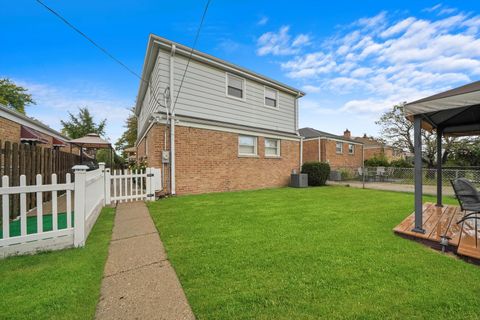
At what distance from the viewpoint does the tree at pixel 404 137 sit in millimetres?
20953

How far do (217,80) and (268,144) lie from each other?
442cm

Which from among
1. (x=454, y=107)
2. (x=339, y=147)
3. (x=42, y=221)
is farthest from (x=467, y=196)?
(x=339, y=147)

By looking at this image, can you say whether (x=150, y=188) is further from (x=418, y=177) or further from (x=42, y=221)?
(x=418, y=177)

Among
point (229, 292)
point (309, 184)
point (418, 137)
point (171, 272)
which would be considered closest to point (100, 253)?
point (171, 272)

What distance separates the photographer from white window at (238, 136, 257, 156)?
10664mm

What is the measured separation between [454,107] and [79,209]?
6.29 m

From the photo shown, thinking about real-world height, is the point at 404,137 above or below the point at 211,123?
above

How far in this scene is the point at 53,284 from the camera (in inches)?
93.3

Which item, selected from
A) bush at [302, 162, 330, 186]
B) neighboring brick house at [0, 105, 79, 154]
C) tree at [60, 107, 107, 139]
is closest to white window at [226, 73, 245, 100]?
A: bush at [302, 162, 330, 186]

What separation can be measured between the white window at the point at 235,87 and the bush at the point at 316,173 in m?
6.03

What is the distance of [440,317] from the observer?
1844 mm

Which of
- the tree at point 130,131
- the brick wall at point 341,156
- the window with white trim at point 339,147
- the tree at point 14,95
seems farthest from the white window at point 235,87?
the tree at point 14,95

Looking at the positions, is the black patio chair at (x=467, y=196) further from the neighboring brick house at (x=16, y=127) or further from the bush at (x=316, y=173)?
the neighboring brick house at (x=16, y=127)

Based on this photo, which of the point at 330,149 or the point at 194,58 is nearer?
the point at 194,58
